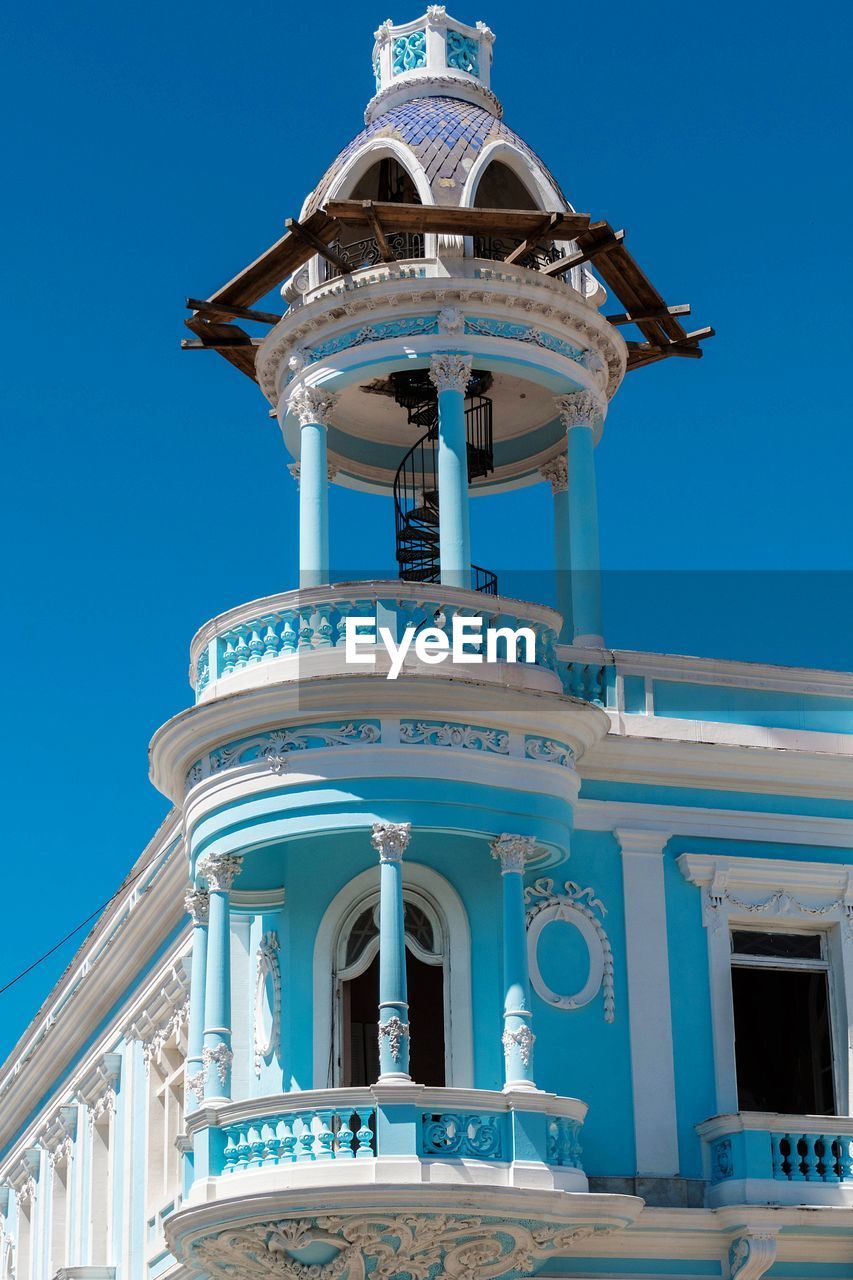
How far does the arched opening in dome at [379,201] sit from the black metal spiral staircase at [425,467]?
4.31 feet

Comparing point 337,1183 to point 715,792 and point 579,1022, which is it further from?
point 715,792

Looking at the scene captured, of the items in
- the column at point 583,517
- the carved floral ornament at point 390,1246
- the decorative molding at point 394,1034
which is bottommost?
the carved floral ornament at point 390,1246

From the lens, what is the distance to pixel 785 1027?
77.1ft

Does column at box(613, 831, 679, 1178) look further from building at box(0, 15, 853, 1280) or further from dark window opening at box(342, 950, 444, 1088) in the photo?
dark window opening at box(342, 950, 444, 1088)

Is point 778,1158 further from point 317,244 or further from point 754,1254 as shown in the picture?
point 317,244

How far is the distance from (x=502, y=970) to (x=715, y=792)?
323 cm

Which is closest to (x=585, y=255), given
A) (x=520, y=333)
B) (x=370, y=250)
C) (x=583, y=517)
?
(x=520, y=333)

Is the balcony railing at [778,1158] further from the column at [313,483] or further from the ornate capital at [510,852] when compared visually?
the column at [313,483]

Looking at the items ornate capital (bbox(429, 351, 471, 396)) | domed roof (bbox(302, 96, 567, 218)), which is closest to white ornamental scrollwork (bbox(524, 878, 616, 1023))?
ornate capital (bbox(429, 351, 471, 396))

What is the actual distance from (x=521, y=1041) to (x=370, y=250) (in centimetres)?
934

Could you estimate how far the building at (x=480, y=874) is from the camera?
66.6ft

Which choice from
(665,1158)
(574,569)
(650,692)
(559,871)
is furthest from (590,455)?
(665,1158)

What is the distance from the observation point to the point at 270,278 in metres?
25.8

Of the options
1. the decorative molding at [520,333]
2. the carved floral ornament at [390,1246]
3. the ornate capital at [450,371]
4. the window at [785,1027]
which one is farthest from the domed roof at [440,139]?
the carved floral ornament at [390,1246]
